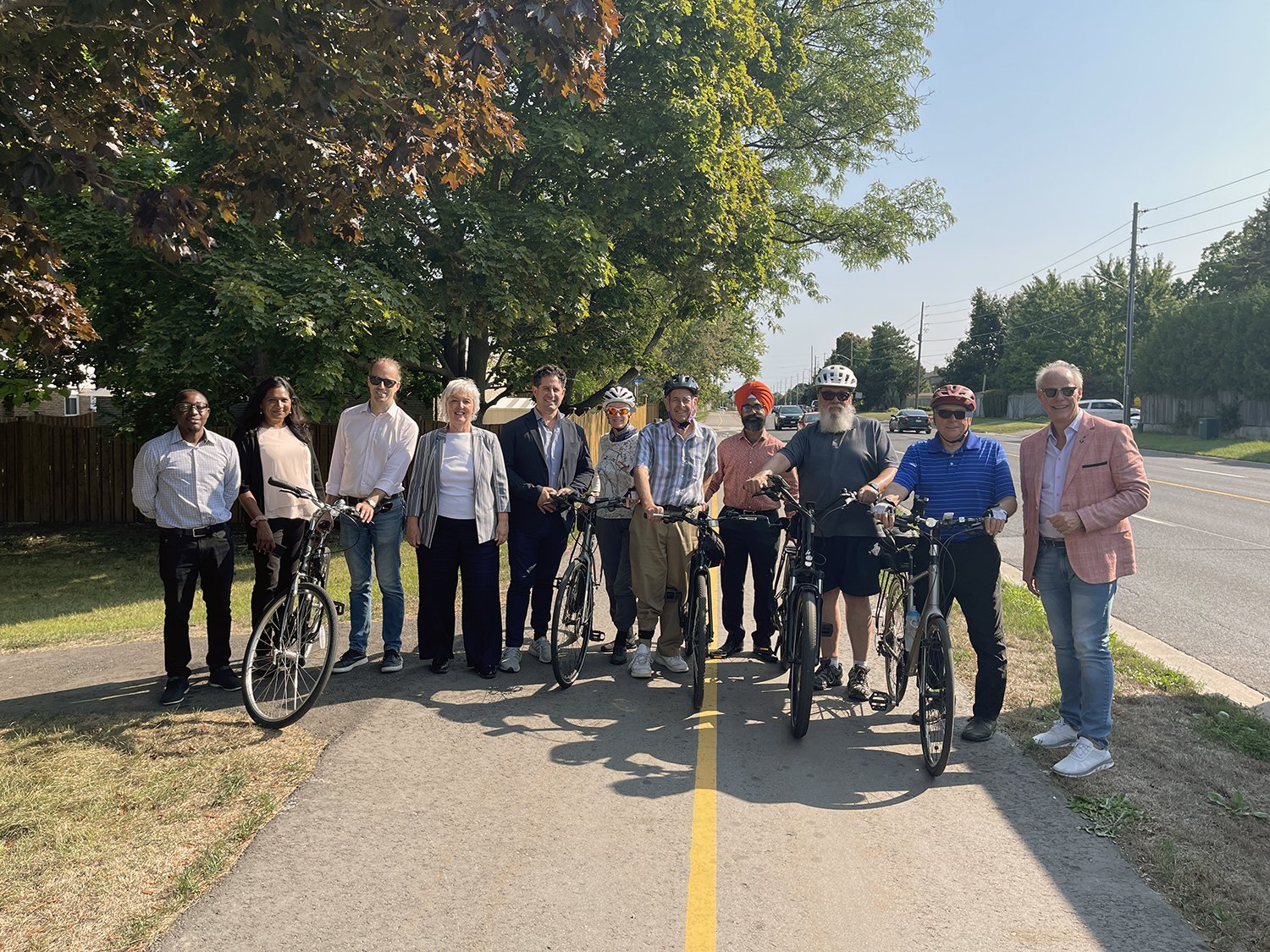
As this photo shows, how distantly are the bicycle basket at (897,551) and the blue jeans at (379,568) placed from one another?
3.48 meters

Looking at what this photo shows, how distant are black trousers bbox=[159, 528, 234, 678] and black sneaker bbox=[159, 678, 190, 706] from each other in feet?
0.12

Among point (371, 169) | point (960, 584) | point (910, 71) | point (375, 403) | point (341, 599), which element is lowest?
point (341, 599)

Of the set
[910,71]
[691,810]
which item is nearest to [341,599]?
[691,810]

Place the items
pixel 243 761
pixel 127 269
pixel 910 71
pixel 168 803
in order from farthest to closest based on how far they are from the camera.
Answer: pixel 910 71
pixel 127 269
pixel 243 761
pixel 168 803

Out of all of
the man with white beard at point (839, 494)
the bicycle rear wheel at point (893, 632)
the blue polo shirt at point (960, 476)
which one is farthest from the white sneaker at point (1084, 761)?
the man with white beard at point (839, 494)

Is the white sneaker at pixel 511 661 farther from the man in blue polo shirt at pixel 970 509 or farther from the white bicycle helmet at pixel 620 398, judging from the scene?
the man in blue polo shirt at pixel 970 509

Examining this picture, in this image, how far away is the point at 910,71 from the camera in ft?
81.4

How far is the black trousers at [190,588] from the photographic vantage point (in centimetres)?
589

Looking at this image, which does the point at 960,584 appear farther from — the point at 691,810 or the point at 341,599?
the point at 341,599

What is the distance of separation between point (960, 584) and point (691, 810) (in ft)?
7.51

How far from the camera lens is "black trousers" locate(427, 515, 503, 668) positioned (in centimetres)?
654

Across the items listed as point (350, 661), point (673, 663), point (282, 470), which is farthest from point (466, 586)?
point (673, 663)

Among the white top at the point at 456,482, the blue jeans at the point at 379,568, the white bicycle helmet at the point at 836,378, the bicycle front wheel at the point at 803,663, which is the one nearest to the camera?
the bicycle front wheel at the point at 803,663

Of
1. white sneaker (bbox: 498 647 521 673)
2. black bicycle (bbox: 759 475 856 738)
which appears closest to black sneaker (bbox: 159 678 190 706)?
white sneaker (bbox: 498 647 521 673)
